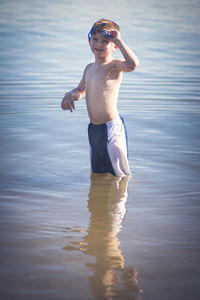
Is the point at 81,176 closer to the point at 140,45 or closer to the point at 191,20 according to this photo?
the point at 140,45

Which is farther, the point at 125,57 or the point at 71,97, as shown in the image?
the point at 71,97

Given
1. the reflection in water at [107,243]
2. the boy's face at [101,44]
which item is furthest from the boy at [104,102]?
Answer: the reflection in water at [107,243]

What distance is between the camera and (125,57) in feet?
13.4

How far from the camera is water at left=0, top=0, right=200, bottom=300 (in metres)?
2.78

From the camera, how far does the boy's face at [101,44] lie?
428 cm

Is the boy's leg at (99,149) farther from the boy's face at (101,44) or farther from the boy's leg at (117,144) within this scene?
the boy's face at (101,44)

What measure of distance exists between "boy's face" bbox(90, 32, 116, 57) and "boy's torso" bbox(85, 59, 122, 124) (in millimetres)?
102

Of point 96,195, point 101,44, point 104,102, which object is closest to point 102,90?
point 104,102

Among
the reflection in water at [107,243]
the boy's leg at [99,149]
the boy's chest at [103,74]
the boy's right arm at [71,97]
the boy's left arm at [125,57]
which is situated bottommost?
the reflection in water at [107,243]

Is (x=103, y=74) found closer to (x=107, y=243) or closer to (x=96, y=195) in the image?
(x=96, y=195)

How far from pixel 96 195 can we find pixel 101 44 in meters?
1.32

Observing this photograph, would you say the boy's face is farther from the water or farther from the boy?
the water

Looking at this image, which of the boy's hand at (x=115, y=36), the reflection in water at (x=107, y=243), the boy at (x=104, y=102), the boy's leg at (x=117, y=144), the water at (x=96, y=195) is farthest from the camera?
the boy's leg at (x=117, y=144)

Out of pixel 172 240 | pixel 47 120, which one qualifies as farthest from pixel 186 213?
pixel 47 120
